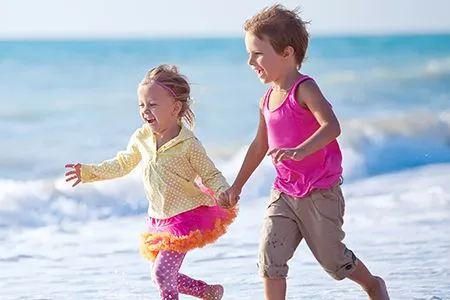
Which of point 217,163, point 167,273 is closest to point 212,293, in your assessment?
point 167,273

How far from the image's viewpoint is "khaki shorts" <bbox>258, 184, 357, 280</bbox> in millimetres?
4785

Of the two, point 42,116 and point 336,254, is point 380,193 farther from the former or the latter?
point 42,116

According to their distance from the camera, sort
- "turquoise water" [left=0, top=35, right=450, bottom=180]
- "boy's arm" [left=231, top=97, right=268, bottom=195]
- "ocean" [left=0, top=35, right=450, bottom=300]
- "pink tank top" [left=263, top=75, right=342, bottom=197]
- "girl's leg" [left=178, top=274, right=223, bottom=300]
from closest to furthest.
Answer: "pink tank top" [left=263, top=75, right=342, bottom=197]
"boy's arm" [left=231, top=97, right=268, bottom=195]
"girl's leg" [left=178, top=274, right=223, bottom=300]
"ocean" [left=0, top=35, right=450, bottom=300]
"turquoise water" [left=0, top=35, right=450, bottom=180]

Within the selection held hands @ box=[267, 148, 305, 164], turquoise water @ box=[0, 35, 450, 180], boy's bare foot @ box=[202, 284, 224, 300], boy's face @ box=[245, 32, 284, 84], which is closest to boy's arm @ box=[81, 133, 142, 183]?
boy's bare foot @ box=[202, 284, 224, 300]

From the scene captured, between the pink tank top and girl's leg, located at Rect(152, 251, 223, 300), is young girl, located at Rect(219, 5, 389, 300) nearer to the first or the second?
the pink tank top

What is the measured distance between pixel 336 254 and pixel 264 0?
58.1ft

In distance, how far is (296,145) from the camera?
4754 millimetres

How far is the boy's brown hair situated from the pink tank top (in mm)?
145

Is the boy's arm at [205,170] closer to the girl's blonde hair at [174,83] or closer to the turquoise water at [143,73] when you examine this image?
the girl's blonde hair at [174,83]

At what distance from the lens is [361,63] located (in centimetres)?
2300

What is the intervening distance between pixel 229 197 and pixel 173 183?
0.27 meters

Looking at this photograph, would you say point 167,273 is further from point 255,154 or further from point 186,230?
point 255,154

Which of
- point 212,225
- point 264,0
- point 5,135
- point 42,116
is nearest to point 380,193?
point 212,225

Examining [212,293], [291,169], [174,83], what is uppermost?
[174,83]
